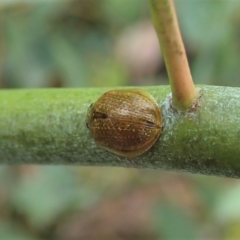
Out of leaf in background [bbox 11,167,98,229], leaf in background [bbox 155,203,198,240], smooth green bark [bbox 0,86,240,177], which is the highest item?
leaf in background [bbox 11,167,98,229]

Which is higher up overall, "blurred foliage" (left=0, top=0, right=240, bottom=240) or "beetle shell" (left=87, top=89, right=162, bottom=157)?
"blurred foliage" (left=0, top=0, right=240, bottom=240)

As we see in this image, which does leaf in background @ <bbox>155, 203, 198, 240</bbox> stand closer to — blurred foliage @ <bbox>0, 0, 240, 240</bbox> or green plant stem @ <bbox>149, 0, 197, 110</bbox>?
blurred foliage @ <bbox>0, 0, 240, 240</bbox>

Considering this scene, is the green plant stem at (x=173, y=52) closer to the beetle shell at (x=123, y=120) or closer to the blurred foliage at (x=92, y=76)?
the beetle shell at (x=123, y=120)

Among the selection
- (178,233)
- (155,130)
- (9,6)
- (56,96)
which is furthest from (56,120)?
(9,6)

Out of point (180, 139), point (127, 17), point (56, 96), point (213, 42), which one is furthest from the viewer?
point (127, 17)

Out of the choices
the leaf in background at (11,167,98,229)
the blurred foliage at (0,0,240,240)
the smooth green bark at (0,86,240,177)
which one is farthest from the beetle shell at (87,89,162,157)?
the leaf in background at (11,167,98,229)

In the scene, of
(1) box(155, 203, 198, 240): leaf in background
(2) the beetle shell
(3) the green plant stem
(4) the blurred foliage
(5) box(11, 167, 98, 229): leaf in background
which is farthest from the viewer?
(5) box(11, 167, 98, 229): leaf in background

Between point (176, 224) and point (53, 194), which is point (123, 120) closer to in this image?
point (176, 224)

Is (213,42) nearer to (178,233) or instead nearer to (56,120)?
(178,233)
